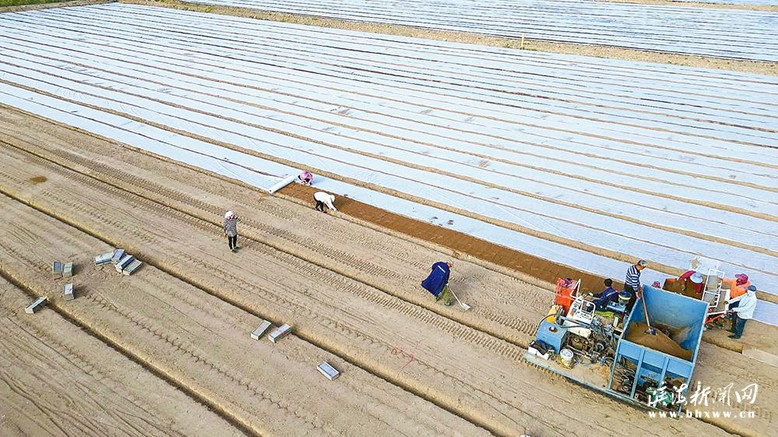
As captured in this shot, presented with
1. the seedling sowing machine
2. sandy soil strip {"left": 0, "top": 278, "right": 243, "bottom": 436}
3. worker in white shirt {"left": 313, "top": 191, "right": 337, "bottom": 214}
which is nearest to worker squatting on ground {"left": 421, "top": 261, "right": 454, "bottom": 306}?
the seedling sowing machine

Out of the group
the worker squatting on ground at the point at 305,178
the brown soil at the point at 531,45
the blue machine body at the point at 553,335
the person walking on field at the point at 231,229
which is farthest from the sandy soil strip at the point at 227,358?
the brown soil at the point at 531,45

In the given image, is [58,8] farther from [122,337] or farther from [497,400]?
[497,400]

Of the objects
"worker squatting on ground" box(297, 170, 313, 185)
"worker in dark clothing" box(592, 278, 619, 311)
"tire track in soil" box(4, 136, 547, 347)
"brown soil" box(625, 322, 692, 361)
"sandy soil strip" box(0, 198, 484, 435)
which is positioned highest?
"worker squatting on ground" box(297, 170, 313, 185)

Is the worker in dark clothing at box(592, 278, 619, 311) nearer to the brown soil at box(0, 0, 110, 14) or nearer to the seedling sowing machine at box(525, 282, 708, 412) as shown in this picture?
the seedling sowing machine at box(525, 282, 708, 412)

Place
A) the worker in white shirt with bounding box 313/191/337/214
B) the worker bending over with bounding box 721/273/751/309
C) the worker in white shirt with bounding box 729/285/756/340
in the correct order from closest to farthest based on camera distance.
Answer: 1. the worker in white shirt with bounding box 729/285/756/340
2. the worker bending over with bounding box 721/273/751/309
3. the worker in white shirt with bounding box 313/191/337/214

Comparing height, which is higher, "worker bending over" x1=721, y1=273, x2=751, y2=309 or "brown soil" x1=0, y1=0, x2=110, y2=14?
"brown soil" x1=0, y1=0, x2=110, y2=14

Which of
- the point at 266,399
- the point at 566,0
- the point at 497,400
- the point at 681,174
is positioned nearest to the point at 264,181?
the point at 266,399

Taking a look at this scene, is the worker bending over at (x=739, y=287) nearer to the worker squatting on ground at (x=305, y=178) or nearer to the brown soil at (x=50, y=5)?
the worker squatting on ground at (x=305, y=178)
